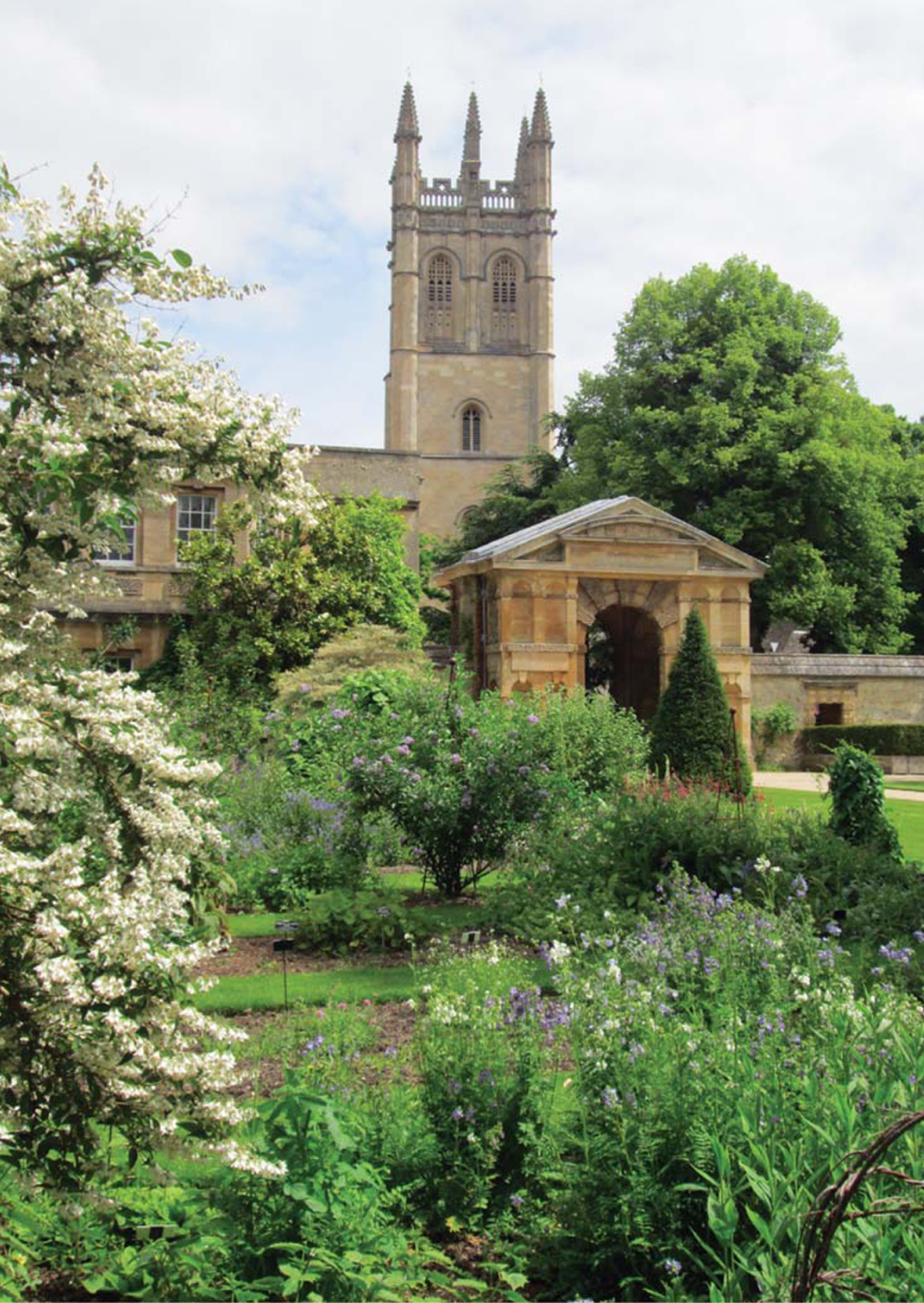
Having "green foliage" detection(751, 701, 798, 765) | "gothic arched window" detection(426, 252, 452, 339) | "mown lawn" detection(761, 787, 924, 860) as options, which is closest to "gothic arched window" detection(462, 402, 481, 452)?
"gothic arched window" detection(426, 252, 452, 339)

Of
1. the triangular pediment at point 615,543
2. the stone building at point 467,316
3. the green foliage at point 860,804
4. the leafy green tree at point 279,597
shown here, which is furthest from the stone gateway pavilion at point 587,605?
the stone building at point 467,316

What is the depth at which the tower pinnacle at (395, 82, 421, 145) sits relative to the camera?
2506 inches

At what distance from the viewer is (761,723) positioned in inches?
1070

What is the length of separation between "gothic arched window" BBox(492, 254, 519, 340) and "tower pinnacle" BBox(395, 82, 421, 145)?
847 cm

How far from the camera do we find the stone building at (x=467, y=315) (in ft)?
199

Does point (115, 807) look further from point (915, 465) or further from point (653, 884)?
point (915, 465)

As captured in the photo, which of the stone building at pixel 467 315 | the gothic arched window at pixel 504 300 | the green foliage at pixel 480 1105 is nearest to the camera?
the green foliage at pixel 480 1105

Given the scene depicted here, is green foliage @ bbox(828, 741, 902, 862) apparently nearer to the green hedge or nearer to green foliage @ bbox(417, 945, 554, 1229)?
green foliage @ bbox(417, 945, 554, 1229)

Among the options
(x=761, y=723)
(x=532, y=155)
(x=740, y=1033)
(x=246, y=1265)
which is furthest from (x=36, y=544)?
(x=532, y=155)

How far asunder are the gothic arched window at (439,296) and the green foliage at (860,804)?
55.5m

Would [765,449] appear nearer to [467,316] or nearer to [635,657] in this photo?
[635,657]

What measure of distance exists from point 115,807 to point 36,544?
751mm

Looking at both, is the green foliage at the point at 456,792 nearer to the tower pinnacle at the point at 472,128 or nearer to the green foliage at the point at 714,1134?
the green foliage at the point at 714,1134

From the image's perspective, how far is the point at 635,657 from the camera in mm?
25453
